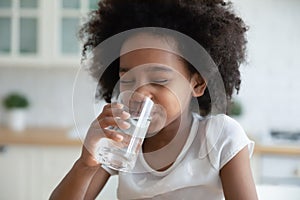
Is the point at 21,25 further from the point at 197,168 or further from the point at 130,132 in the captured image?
the point at 130,132

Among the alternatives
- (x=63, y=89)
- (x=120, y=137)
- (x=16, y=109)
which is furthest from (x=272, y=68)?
(x=120, y=137)

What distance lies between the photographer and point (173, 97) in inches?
34.1

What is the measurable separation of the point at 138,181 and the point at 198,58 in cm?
28

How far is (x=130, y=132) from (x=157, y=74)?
0.34 feet

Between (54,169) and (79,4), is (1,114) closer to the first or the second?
(54,169)

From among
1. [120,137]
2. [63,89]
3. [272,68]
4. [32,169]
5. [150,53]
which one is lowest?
[32,169]

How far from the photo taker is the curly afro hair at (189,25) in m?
0.90

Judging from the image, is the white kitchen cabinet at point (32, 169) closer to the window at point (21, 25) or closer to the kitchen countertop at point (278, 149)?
the window at point (21, 25)

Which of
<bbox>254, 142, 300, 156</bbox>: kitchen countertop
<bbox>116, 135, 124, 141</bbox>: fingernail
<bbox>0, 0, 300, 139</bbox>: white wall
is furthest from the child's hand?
<bbox>0, 0, 300, 139</bbox>: white wall

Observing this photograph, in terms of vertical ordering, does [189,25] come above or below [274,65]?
above

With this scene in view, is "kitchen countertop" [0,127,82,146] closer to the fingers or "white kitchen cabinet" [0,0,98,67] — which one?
"white kitchen cabinet" [0,0,98,67]

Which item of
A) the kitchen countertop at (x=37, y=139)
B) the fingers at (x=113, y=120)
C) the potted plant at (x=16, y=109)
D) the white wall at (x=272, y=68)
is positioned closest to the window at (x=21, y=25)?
the potted plant at (x=16, y=109)

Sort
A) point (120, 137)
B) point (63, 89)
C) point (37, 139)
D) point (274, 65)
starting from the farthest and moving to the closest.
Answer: point (63, 89) < point (274, 65) < point (37, 139) < point (120, 137)

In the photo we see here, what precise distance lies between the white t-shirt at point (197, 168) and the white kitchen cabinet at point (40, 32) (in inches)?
65.1
